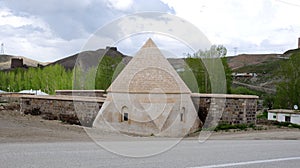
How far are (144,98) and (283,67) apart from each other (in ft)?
115

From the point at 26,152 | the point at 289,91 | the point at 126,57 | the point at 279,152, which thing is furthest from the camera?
the point at 289,91

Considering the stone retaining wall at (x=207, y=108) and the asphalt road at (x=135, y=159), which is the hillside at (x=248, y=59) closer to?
the stone retaining wall at (x=207, y=108)

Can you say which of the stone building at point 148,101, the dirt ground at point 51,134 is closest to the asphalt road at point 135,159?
the dirt ground at point 51,134

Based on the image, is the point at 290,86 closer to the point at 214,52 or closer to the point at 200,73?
the point at 214,52

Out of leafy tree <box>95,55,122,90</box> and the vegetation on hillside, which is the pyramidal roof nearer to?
leafy tree <box>95,55,122,90</box>

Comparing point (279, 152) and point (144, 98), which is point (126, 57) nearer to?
point (144, 98)

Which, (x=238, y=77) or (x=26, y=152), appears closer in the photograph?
A: (x=26, y=152)

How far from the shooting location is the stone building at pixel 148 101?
65.2 feet

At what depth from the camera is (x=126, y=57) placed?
2230 centimetres

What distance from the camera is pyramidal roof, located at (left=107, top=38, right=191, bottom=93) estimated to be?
66.3 feet

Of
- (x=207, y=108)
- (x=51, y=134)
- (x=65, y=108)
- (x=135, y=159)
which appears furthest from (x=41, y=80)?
(x=135, y=159)

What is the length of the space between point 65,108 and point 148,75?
7.21 meters

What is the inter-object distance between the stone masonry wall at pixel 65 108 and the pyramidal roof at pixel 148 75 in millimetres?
2399

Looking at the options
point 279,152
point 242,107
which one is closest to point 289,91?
point 242,107
